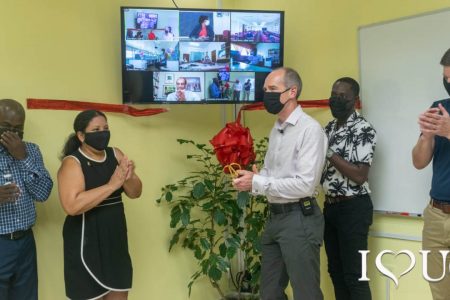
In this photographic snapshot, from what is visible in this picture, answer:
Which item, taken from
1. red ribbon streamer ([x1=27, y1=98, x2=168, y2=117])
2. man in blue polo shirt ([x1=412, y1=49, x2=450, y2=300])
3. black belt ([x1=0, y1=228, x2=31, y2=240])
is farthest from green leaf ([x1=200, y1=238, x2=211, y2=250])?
man in blue polo shirt ([x1=412, y1=49, x2=450, y2=300])

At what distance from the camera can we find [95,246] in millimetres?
2543

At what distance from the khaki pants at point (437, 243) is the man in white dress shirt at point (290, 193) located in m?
0.57

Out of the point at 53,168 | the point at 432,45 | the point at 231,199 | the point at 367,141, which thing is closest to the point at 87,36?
the point at 53,168

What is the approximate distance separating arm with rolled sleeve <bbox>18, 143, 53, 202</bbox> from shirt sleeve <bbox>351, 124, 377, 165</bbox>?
1836 millimetres

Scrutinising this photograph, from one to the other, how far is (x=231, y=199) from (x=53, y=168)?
1.29 m

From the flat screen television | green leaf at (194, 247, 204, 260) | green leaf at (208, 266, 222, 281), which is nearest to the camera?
the flat screen television

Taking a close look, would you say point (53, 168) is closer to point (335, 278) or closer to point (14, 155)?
point (14, 155)

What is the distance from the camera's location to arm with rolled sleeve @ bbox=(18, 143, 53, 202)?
2.58m

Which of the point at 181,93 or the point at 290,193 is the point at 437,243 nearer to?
the point at 290,193

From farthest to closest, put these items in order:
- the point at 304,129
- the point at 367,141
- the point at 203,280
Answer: the point at 203,280 → the point at 367,141 → the point at 304,129

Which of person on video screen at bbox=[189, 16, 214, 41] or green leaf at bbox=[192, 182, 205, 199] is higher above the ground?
person on video screen at bbox=[189, 16, 214, 41]

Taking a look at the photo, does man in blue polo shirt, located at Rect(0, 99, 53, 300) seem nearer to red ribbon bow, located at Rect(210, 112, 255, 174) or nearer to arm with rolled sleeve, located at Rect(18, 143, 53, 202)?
arm with rolled sleeve, located at Rect(18, 143, 53, 202)

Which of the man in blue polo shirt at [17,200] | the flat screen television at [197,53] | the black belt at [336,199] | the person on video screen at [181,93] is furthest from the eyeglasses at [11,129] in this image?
the black belt at [336,199]

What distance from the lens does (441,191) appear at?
2.36 m
